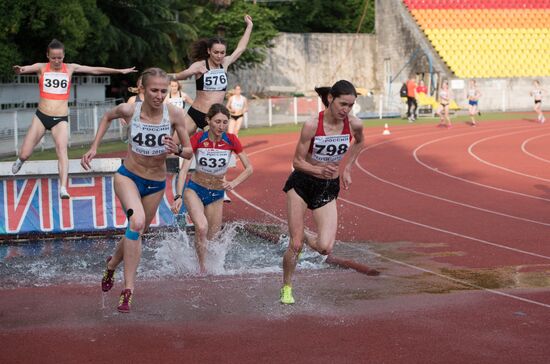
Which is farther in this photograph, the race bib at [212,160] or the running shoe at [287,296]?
the race bib at [212,160]

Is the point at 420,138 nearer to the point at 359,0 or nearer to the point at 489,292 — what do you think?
the point at 489,292

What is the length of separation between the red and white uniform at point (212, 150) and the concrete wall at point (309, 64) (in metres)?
37.2

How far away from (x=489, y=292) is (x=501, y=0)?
149 feet

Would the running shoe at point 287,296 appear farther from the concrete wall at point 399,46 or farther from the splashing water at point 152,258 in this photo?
the concrete wall at point 399,46

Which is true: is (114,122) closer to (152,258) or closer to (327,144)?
(152,258)

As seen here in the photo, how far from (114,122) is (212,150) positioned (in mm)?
20912

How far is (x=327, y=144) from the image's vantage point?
8.48 meters

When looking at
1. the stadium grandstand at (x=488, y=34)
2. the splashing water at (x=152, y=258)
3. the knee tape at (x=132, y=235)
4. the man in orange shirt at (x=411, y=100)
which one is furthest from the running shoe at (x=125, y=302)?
the stadium grandstand at (x=488, y=34)

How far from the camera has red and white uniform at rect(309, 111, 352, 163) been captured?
332 inches

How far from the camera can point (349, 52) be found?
5131 cm

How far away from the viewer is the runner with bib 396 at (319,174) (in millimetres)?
8445

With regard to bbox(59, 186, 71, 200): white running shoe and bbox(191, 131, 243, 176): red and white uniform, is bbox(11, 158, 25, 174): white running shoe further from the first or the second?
bbox(191, 131, 243, 176): red and white uniform

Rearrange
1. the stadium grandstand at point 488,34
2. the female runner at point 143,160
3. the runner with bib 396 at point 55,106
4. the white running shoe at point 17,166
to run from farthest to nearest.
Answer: the stadium grandstand at point 488,34 < the white running shoe at point 17,166 < the runner with bib 396 at point 55,106 < the female runner at point 143,160

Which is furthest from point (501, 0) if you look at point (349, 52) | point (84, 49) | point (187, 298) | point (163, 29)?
point (187, 298)
